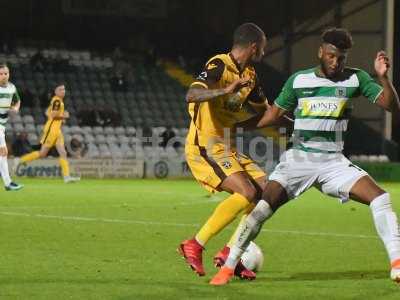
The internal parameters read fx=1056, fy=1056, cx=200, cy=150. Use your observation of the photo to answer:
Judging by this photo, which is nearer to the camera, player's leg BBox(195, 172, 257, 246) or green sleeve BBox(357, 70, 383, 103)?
green sleeve BBox(357, 70, 383, 103)

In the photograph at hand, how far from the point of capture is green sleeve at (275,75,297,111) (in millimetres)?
7684

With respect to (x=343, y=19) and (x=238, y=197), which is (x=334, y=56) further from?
(x=343, y=19)

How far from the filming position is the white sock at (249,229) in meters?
7.55

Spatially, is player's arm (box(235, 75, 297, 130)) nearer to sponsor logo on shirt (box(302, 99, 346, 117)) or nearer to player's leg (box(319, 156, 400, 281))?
sponsor logo on shirt (box(302, 99, 346, 117))

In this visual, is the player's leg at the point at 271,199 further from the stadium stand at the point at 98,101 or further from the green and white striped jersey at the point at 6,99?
the stadium stand at the point at 98,101

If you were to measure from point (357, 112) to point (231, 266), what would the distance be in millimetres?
25802

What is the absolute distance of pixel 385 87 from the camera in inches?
286

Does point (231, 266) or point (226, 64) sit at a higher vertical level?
point (226, 64)

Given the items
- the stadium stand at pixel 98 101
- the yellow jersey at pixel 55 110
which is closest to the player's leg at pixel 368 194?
the yellow jersey at pixel 55 110

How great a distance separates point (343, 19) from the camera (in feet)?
110

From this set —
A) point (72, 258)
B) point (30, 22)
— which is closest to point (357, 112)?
point (30, 22)

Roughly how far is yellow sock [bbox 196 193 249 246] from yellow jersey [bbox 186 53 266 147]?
23.1 inches

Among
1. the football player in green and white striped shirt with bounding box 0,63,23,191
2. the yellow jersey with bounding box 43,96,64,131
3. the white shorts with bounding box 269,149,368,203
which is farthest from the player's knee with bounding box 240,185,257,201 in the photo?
the yellow jersey with bounding box 43,96,64,131

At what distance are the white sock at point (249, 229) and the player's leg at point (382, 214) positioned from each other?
63 cm
